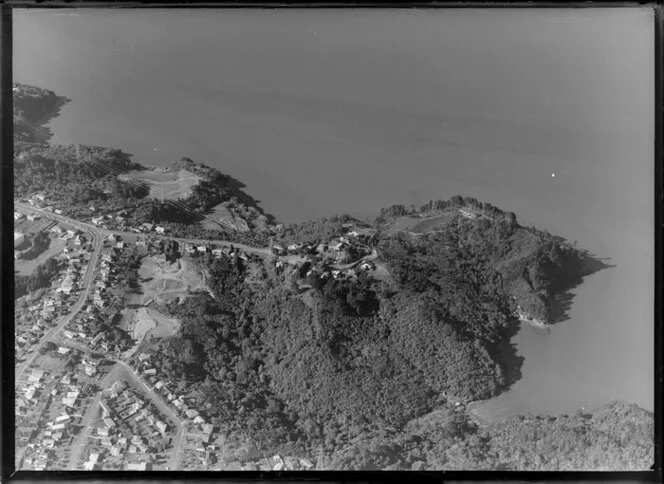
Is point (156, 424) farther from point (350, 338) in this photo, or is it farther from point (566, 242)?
point (566, 242)

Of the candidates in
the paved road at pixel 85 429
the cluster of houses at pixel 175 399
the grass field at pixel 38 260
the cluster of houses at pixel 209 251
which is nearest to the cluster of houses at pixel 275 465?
the cluster of houses at pixel 175 399

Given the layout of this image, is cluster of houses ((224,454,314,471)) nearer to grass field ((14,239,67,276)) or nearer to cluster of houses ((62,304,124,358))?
cluster of houses ((62,304,124,358))

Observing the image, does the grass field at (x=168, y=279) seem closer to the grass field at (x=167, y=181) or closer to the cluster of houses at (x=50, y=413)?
the grass field at (x=167, y=181)

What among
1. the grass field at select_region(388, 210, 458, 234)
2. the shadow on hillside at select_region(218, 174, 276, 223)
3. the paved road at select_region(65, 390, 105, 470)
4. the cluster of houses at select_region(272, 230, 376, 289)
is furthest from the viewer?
the shadow on hillside at select_region(218, 174, 276, 223)

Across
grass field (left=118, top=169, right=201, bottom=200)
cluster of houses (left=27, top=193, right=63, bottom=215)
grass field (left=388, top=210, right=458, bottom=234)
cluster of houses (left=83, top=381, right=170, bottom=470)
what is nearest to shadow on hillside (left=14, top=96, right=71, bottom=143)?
cluster of houses (left=27, top=193, right=63, bottom=215)

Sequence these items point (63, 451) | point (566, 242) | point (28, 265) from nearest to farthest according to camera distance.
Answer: point (63, 451), point (28, 265), point (566, 242)

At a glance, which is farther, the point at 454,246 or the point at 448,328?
the point at 454,246

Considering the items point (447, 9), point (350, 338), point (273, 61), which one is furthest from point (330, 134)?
point (350, 338)
